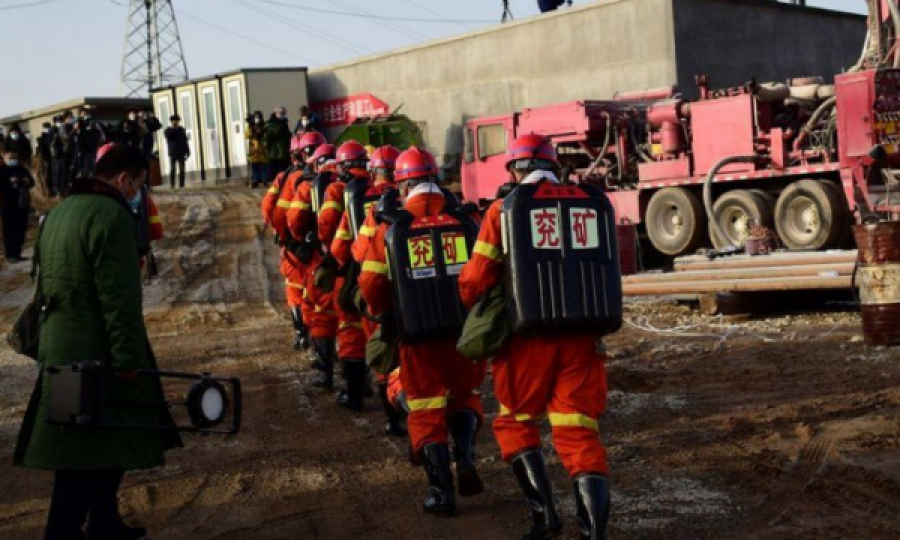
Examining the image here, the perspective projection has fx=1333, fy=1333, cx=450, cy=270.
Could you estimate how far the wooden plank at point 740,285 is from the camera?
14234 millimetres

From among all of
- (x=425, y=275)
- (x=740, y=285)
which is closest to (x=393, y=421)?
(x=425, y=275)

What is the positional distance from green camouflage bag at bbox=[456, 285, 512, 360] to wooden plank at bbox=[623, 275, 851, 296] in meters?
8.85

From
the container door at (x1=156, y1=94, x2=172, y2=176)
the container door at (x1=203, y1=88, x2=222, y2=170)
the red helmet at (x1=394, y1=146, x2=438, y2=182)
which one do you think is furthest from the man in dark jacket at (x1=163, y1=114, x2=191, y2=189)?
the red helmet at (x1=394, y1=146, x2=438, y2=182)

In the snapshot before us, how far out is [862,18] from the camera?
37.6 metres

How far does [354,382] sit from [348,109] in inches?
1109

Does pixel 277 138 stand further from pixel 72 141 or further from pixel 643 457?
pixel 643 457

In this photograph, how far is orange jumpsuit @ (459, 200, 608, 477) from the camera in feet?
18.9

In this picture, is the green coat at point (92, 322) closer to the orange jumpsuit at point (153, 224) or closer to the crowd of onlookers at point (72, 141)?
the orange jumpsuit at point (153, 224)

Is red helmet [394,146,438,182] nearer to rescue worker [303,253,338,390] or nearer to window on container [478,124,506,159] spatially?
rescue worker [303,253,338,390]

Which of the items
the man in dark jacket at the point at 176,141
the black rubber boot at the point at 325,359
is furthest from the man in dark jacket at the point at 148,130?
the black rubber boot at the point at 325,359

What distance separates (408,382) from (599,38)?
1014 inches

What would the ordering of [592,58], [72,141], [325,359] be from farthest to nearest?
[592,58]
[72,141]
[325,359]

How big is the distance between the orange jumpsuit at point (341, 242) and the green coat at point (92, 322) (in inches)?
160

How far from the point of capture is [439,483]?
682 centimetres
